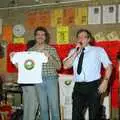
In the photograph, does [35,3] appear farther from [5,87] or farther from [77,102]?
[77,102]

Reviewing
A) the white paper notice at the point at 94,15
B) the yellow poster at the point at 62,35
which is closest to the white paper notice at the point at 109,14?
the white paper notice at the point at 94,15

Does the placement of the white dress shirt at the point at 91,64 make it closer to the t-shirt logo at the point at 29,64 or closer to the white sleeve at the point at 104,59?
the white sleeve at the point at 104,59

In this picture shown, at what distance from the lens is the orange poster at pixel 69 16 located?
16.7 ft

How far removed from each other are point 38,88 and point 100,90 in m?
0.81

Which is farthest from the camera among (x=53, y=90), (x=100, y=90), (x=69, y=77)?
(x=69, y=77)

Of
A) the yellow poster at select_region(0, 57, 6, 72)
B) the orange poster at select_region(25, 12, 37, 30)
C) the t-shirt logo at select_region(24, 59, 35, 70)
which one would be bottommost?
the yellow poster at select_region(0, 57, 6, 72)

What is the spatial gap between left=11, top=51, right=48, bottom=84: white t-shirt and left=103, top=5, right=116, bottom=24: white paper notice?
3.92 ft

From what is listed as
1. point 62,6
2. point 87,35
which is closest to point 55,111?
point 87,35

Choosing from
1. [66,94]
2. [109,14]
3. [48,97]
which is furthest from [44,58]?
[109,14]

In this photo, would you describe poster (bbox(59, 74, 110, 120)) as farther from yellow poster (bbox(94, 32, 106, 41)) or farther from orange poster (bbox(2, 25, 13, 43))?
orange poster (bbox(2, 25, 13, 43))

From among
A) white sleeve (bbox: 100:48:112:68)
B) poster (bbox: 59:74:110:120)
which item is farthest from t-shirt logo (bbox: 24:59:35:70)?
white sleeve (bbox: 100:48:112:68)

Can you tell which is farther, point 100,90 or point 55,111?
point 55,111

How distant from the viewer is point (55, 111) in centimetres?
420

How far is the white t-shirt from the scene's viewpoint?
13.7ft
